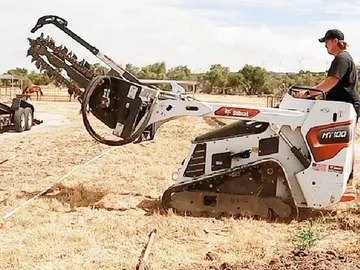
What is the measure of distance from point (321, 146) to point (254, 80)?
69.6 m

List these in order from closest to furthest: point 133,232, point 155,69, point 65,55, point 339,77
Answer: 1. point 133,232
2. point 339,77
3. point 65,55
4. point 155,69

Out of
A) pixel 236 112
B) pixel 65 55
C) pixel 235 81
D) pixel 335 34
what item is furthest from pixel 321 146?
pixel 235 81

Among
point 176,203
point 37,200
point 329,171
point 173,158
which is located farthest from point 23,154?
point 329,171

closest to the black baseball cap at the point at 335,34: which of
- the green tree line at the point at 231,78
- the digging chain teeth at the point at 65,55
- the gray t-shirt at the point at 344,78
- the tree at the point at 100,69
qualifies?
the gray t-shirt at the point at 344,78

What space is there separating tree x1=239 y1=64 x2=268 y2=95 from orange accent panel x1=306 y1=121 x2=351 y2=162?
67.4m

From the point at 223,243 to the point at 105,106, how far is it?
294cm

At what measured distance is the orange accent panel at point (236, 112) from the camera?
899 centimetres

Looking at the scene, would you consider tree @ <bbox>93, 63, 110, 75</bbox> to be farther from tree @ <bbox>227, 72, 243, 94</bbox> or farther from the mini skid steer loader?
tree @ <bbox>227, 72, 243, 94</bbox>

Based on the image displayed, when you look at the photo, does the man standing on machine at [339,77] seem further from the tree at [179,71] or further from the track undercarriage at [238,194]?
the tree at [179,71]

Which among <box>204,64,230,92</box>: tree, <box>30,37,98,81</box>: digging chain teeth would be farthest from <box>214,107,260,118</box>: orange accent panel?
<box>204,64,230,92</box>: tree

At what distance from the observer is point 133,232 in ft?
26.0

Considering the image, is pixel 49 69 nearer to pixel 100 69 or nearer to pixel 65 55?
pixel 65 55

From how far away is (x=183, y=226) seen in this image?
826 centimetres

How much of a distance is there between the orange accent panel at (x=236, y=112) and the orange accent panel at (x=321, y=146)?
76cm
